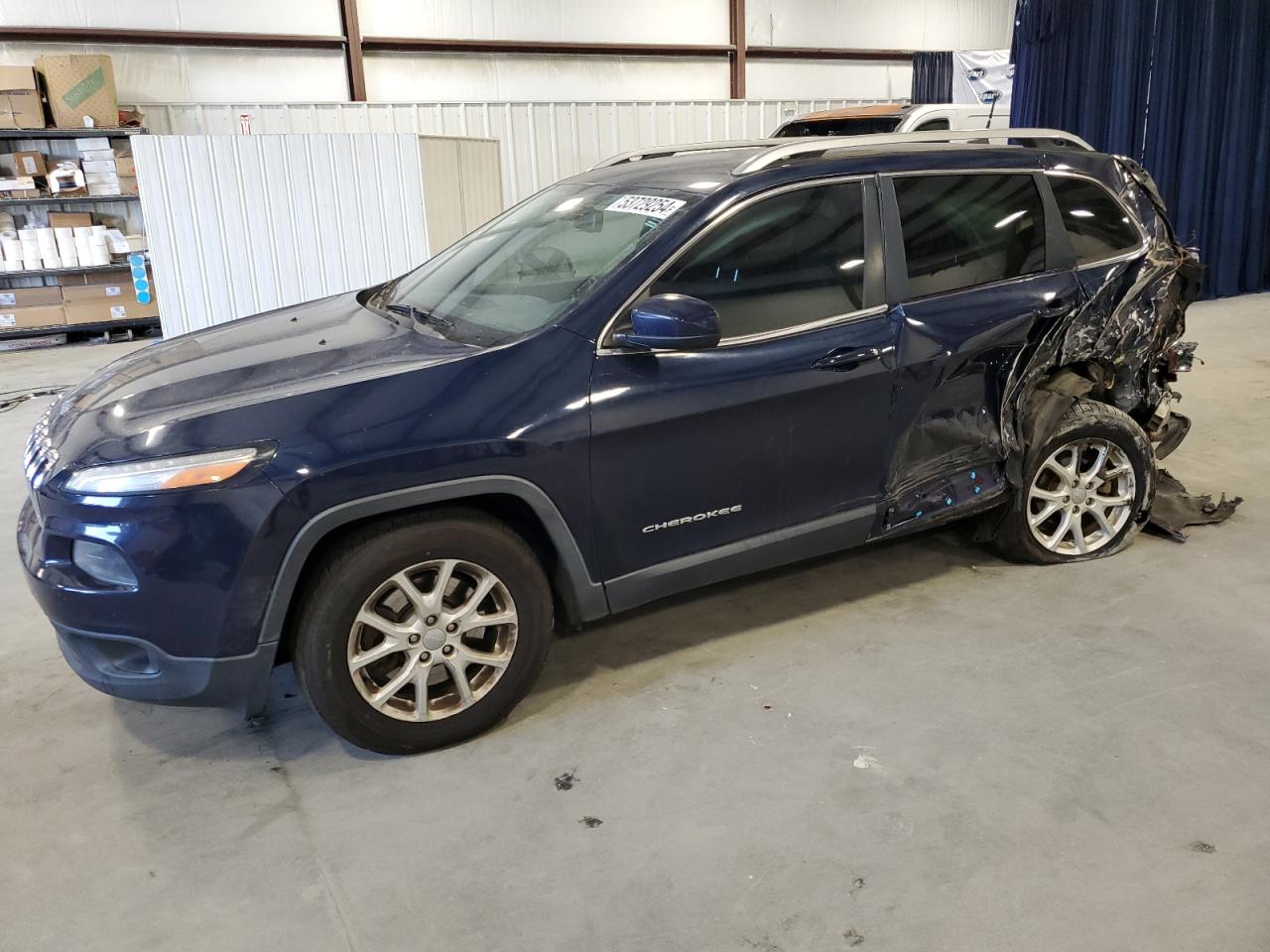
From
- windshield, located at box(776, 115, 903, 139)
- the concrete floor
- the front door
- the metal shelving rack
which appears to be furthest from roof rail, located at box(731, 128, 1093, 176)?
the metal shelving rack

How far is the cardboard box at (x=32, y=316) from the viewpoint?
984 cm

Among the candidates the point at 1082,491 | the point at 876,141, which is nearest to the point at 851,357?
the point at 876,141

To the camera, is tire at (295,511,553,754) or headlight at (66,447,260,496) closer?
headlight at (66,447,260,496)

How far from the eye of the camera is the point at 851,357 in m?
3.06

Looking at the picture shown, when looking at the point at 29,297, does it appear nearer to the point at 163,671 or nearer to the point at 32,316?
the point at 32,316

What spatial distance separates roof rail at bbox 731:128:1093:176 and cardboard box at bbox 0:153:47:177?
906 centimetres

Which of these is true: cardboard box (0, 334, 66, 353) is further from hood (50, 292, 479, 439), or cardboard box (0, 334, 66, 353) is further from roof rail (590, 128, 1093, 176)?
roof rail (590, 128, 1093, 176)

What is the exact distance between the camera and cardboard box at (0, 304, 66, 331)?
32.3ft

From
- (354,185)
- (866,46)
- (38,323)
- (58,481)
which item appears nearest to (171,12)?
(38,323)

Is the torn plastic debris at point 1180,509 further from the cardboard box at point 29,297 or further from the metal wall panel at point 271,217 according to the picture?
the cardboard box at point 29,297

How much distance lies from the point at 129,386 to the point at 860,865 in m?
2.41

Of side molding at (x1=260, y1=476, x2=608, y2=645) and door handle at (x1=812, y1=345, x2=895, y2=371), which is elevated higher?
door handle at (x1=812, y1=345, x2=895, y2=371)

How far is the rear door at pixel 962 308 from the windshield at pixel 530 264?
33.0 inches

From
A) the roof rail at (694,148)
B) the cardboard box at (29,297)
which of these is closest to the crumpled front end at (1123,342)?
the roof rail at (694,148)
